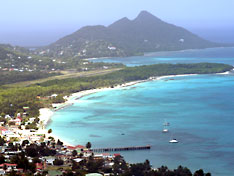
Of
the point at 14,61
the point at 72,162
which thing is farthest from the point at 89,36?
the point at 72,162

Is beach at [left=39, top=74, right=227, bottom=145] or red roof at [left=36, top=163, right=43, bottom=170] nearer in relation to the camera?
red roof at [left=36, top=163, right=43, bottom=170]

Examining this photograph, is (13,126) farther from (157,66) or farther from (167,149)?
(157,66)

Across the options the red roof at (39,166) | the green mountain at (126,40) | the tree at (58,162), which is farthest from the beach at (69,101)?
the green mountain at (126,40)

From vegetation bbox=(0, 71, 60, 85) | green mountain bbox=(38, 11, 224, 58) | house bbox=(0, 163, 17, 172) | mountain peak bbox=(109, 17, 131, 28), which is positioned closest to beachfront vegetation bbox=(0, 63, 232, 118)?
vegetation bbox=(0, 71, 60, 85)

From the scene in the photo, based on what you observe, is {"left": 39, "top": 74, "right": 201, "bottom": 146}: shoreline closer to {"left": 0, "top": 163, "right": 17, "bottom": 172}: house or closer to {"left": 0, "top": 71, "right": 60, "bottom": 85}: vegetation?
{"left": 0, "top": 163, "right": 17, "bottom": 172}: house

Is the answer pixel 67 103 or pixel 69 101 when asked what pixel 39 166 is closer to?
pixel 67 103

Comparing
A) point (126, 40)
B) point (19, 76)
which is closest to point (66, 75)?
point (19, 76)
